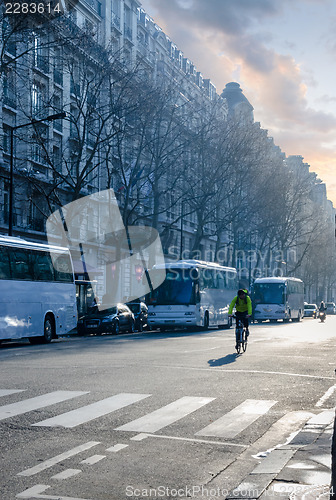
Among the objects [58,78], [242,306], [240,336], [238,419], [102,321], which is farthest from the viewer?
[58,78]

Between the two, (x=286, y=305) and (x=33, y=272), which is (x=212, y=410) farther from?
(x=286, y=305)

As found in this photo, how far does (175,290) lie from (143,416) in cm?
2690

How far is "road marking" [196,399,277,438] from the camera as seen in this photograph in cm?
788

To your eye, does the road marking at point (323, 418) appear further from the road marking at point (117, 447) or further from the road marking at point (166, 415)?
the road marking at point (117, 447)

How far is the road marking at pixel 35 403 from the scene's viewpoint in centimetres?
899

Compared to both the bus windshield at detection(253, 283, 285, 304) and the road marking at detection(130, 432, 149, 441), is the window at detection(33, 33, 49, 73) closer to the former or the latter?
the road marking at detection(130, 432, 149, 441)

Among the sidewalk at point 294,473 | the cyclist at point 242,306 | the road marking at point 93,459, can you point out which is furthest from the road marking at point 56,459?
the cyclist at point 242,306

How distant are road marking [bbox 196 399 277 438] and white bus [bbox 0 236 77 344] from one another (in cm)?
1401

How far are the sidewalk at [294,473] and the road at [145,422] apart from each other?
0.20 metres

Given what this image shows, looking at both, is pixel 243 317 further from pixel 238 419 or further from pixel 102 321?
pixel 102 321

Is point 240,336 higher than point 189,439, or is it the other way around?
point 240,336

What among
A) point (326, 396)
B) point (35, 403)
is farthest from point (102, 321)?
point (35, 403)

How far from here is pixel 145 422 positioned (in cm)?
838

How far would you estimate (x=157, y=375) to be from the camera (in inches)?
523
